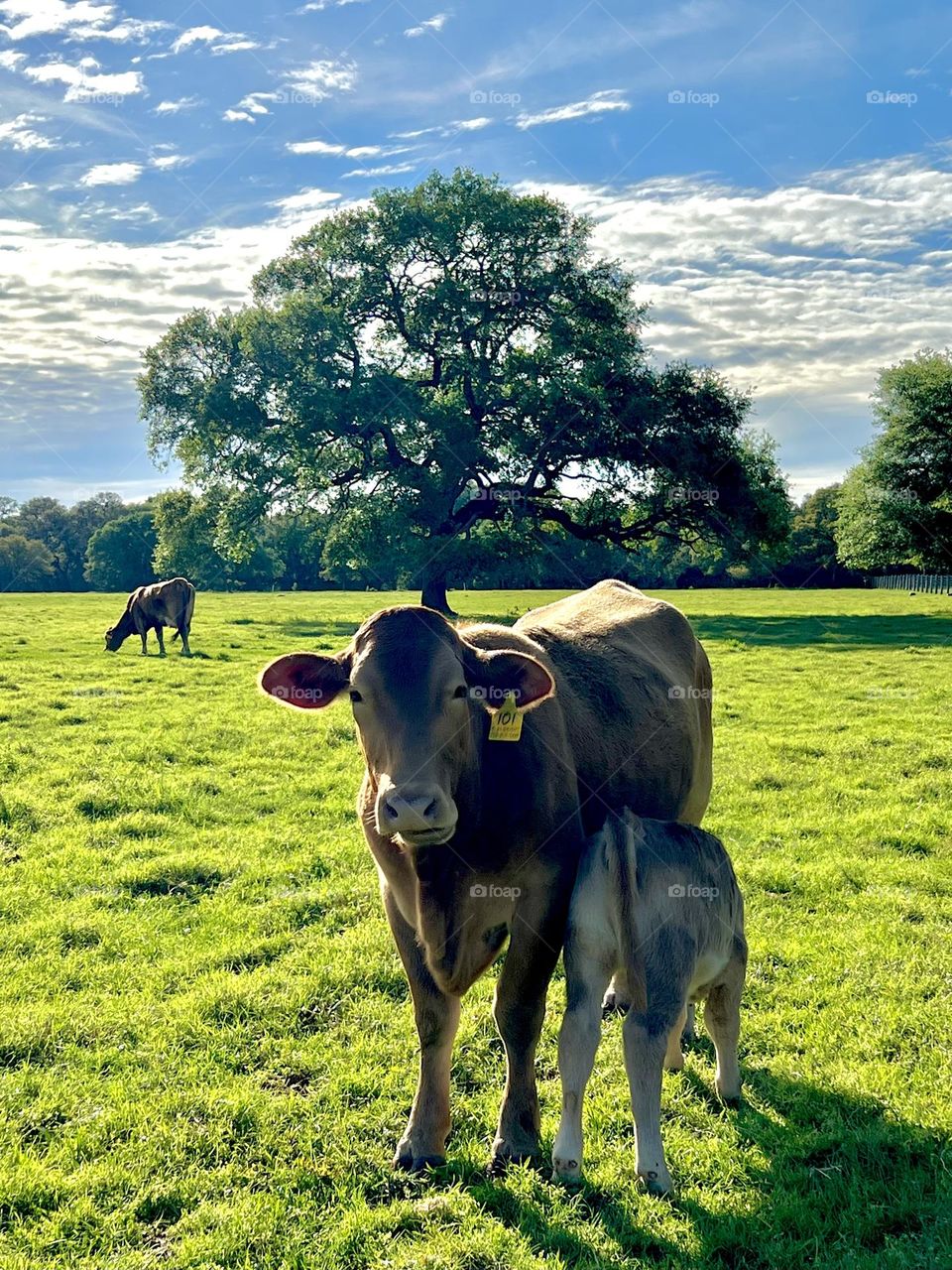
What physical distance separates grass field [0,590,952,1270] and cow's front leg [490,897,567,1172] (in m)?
0.18

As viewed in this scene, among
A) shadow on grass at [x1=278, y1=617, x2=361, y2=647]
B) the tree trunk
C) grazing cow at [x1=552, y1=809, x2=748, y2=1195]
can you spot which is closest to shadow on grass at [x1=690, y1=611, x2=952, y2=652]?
the tree trunk

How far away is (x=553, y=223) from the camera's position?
32469 millimetres

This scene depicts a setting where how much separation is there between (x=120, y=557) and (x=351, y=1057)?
81623 mm

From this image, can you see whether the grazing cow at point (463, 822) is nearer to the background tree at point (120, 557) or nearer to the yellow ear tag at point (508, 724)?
the yellow ear tag at point (508, 724)

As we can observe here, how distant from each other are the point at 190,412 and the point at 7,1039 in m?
30.9

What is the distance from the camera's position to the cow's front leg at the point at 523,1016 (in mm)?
4121

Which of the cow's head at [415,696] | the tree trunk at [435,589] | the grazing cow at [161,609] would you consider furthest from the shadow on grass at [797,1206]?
the tree trunk at [435,589]

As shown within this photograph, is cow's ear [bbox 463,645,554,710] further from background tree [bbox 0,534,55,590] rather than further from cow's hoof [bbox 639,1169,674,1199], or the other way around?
background tree [bbox 0,534,55,590]

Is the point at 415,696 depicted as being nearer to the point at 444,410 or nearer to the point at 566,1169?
the point at 566,1169

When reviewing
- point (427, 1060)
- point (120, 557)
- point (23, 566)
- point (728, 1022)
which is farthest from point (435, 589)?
point (23, 566)

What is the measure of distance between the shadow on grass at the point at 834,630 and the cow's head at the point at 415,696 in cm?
2152

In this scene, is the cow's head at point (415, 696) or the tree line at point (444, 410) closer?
the cow's head at point (415, 696)

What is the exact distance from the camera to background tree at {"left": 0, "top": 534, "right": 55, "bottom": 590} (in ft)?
271

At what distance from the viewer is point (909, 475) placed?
134ft
